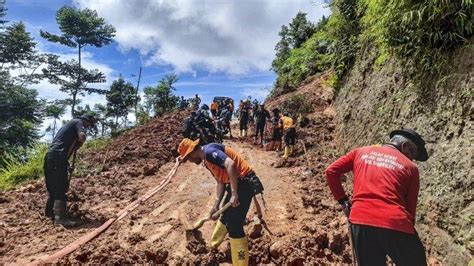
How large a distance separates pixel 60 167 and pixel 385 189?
558 cm

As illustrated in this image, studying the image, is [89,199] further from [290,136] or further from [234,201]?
[290,136]

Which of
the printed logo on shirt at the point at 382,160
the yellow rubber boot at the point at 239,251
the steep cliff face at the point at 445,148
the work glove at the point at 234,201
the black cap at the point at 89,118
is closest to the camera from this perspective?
the printed logo on shirt at the point at 382,160

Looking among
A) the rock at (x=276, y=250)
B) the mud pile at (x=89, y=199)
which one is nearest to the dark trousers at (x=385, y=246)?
the rock at (x=276, y=250)

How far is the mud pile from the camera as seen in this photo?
5.72 m

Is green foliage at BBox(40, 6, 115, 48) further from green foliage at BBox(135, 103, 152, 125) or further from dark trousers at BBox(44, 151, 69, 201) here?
dark trousers at BBox(44, 151, 69, 201)

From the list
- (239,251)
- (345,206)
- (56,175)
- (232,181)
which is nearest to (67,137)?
(56,175)

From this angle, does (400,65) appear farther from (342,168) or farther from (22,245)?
(22,245)

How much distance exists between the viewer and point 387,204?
329cm

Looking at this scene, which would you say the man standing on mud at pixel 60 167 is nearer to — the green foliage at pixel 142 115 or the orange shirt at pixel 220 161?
the orange shirt at pixel 220 161

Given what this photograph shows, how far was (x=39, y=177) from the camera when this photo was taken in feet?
35.8

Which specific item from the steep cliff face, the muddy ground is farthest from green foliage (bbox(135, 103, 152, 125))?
the steep cliff face

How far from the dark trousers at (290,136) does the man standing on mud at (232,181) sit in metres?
7.70

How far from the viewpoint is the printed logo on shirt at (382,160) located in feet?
11.1

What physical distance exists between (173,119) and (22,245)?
1364 cm
